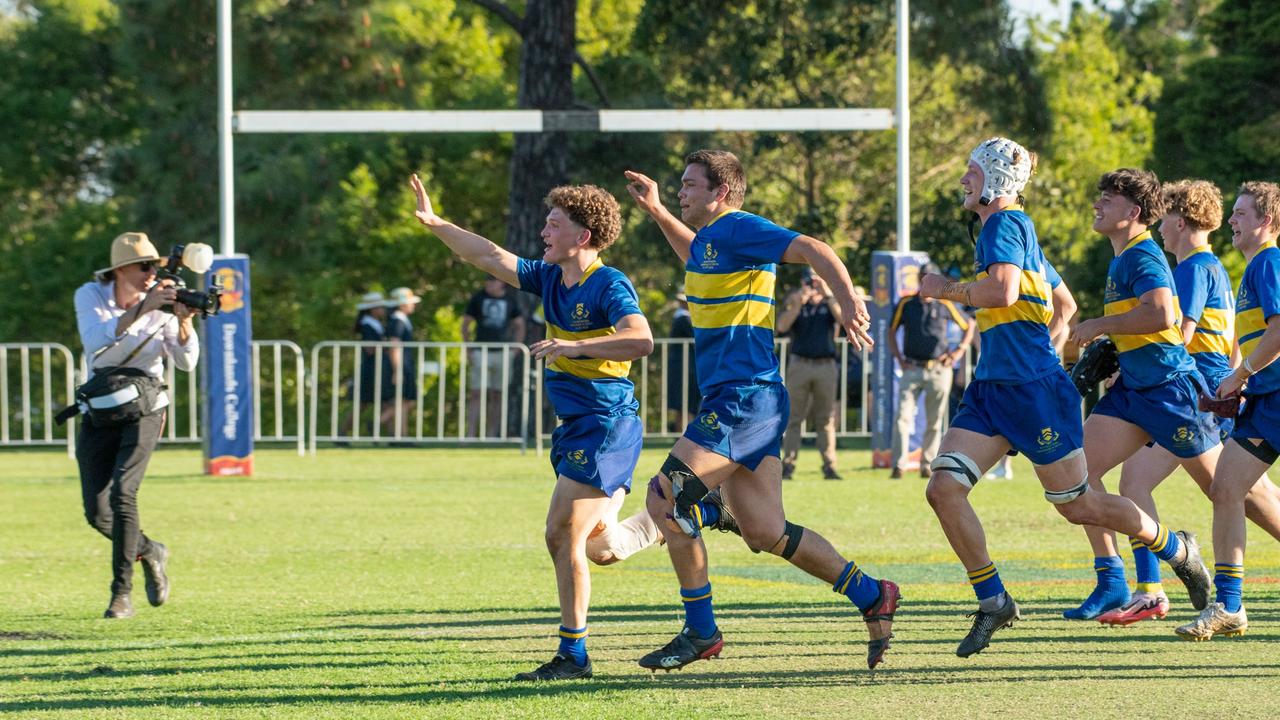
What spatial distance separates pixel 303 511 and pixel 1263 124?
17430mm

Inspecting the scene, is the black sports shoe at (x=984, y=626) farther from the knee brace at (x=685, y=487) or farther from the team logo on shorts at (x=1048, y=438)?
the knee brace at (x=685, y=487)

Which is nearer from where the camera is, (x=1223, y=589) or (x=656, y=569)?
(x=1223, y=589)

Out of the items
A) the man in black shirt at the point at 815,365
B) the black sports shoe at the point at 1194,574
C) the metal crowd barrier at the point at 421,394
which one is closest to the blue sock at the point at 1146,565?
the black sports shoe at the point at 1194,574

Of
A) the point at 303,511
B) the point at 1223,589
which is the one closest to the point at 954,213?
the point at 303,511

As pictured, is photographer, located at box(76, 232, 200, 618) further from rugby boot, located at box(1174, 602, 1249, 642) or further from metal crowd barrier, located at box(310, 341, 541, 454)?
metal crowd barrier, located at box(310, 341, 541, 454)

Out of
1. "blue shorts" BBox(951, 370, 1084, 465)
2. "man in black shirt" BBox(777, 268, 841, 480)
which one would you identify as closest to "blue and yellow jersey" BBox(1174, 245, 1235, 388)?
"blue shorts" BBox(951, 370, 1084, 465)

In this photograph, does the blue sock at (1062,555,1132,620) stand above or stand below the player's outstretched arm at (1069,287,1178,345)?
below

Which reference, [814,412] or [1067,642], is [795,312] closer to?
[814,412]

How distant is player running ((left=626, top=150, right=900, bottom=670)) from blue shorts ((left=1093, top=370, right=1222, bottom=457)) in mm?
1788

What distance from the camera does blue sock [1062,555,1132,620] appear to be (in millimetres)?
8312

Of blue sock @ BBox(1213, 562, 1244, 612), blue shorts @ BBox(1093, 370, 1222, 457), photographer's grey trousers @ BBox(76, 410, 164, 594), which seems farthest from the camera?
photographer's grey trousers @ BBox(76, 410, 164, 594)

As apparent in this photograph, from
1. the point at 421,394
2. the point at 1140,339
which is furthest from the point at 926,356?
the point at 1140,339

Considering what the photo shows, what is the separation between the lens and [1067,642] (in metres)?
7.67

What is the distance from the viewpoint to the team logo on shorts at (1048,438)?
284 inches
